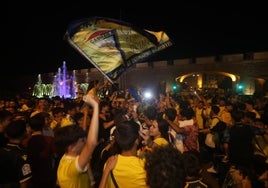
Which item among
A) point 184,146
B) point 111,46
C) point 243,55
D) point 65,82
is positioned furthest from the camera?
point 65,82

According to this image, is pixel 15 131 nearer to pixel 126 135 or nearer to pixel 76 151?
pixel 76 151

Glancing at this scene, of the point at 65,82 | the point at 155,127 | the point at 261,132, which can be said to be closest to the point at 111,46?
the point at 155,127

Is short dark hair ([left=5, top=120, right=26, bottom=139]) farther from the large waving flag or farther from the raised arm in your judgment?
the raised arm

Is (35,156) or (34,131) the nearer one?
(35,156)

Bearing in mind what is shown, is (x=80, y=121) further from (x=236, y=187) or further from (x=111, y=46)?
(x=236, y=187)

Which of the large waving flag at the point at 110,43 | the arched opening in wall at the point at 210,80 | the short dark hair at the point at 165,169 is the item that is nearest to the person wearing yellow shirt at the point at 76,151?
the short dark hair at the point at 165,169

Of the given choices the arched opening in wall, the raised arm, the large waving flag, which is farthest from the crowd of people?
the arched opening in wall

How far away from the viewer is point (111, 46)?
17.5 feet

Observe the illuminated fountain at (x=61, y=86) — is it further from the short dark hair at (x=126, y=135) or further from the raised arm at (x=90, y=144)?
the raised arm at (x=90, y=144)

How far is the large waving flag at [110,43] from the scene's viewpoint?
199 inches

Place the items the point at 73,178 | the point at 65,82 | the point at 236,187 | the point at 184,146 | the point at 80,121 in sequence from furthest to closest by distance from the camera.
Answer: the point at 65,82
the point at 80,121
the point at 184,146
the point at 236,187
the point at 73,178

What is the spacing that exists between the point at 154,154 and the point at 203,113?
7.69 metres

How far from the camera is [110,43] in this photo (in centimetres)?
535

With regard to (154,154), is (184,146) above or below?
below
